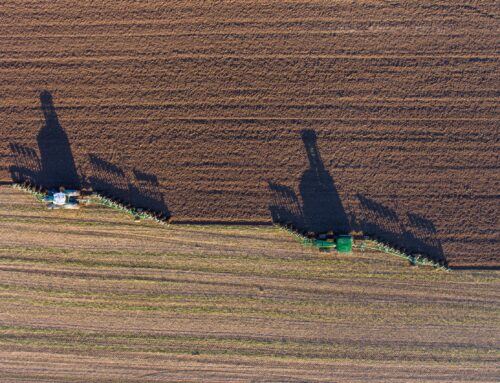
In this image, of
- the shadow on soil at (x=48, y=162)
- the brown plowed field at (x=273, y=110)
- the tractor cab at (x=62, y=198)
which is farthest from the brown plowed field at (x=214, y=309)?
the brown plowed field at (x=273, y=110)

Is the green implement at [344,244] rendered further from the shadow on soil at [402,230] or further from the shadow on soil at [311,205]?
the shadow on soil at [402,230]

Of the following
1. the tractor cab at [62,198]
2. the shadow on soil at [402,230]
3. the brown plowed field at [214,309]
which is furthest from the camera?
the brown plowed field at [214,309]

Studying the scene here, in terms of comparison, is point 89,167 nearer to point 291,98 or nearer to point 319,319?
point 291,98

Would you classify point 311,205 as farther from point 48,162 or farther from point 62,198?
point 48,162

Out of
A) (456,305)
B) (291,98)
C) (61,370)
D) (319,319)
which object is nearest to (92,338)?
(61,370)

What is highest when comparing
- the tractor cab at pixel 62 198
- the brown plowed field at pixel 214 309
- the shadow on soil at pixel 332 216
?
the tractor cab at pixel 62 198

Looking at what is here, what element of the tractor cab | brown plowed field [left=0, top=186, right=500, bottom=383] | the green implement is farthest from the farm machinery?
the tractor cab

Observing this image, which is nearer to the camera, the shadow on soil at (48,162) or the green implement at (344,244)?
the green implement at (344,244)
